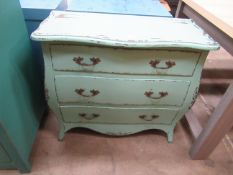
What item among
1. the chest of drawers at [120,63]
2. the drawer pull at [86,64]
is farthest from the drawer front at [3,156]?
the drawer pull at [86,64]

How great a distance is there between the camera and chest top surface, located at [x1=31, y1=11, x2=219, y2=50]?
78 centimetres

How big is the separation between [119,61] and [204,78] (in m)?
1.35

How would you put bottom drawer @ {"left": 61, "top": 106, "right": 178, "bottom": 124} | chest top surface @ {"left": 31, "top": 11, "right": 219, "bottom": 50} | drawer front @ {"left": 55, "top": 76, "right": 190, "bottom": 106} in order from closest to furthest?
chest top surface @ {"left": 31, "top": 11, "right": 219, "bottom": 50}, drawer front @ {"left": 55, "top": 76, "right": 190, "bottom": 106}, bottom drawer @ {"left": 61, "top": 106, "right": 178, "bottom": 124}

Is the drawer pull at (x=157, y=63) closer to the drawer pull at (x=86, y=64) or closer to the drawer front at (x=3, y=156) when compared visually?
the drawer pull at (x=86, y=64)

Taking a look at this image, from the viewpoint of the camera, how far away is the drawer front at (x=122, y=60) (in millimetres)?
841

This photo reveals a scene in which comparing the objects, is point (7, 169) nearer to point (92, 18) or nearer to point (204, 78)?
point (92, 18)

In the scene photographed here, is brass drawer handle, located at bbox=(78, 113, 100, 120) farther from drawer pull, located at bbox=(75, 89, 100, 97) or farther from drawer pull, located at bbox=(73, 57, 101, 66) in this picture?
drawer pull, located at bbox=(73, 57, 101, 66)

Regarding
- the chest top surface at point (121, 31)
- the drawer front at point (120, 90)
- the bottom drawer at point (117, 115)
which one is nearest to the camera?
the chest top surface at point (121, 31)

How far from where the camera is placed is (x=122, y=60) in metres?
0.87

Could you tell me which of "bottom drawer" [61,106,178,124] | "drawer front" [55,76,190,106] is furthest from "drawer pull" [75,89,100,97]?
"bottom drawer" [61,106,178,124]

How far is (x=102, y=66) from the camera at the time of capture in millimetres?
880

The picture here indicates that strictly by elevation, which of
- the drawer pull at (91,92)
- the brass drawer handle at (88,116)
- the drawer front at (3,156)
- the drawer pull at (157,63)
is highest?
the drawer pull at (157,63)

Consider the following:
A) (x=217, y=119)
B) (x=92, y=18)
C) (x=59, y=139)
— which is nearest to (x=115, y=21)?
(x=92, y=18)

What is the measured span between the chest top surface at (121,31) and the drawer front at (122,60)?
0.06m
